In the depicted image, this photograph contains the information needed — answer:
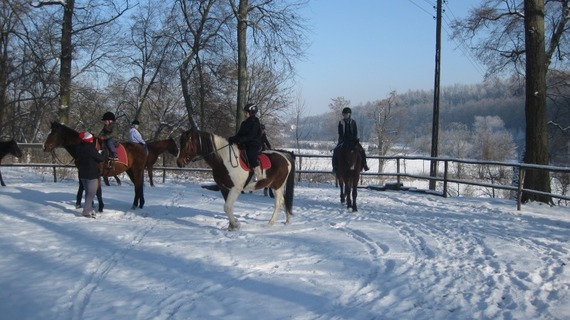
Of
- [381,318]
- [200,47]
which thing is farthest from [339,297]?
[200,47]

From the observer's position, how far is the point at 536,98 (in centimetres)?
1218

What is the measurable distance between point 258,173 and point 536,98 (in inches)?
352

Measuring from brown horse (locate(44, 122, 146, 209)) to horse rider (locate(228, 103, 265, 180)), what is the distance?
3.35 meters

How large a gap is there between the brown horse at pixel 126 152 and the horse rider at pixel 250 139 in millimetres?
3347

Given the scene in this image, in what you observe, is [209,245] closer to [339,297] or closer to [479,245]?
[339,297]

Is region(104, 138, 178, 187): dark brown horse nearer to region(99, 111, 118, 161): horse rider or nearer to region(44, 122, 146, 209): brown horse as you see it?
region(44, 122, 146, 209): brown horse

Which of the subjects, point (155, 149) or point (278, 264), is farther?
point (155, 149)

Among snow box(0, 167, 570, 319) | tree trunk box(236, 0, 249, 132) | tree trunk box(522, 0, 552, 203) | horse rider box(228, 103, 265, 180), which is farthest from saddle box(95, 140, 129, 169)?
tree trunk box(522, 0, 552, 203)

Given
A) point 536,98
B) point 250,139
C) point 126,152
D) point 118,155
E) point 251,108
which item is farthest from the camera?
point 536,98

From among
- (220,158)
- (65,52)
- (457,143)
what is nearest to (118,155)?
(220,158)

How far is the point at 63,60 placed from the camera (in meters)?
19.4

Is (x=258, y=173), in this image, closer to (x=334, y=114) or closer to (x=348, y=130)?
(x=348, y=130)

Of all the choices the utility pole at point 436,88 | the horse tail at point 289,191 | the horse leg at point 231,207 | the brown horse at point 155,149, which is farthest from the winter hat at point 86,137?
the utility pole at point 436,88

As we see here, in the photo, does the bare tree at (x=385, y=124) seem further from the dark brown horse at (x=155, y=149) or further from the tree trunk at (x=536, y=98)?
the dark brown horse at (x=155, y=149)
